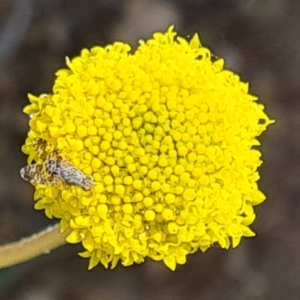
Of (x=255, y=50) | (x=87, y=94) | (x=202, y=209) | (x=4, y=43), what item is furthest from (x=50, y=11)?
(x=202, y=209)

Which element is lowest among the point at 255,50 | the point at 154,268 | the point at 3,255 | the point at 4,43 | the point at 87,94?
the point at 3,255

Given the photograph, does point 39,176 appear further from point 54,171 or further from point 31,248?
point 31,248

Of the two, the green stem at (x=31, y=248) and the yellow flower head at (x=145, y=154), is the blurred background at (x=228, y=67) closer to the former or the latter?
the green stem at (x=31, y=248)

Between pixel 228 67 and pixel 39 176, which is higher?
pixel 228 67

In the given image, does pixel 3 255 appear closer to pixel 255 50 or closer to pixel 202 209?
pixel 202 209

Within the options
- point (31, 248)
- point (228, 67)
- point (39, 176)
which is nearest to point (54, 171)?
point (39, 176)

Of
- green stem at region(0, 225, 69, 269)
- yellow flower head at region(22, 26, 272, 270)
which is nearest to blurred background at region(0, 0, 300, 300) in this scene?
green stem at region(0, 225, 69, 269)

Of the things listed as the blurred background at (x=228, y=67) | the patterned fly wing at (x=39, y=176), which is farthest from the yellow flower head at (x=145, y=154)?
the blurred background at (x=228, y=67)
